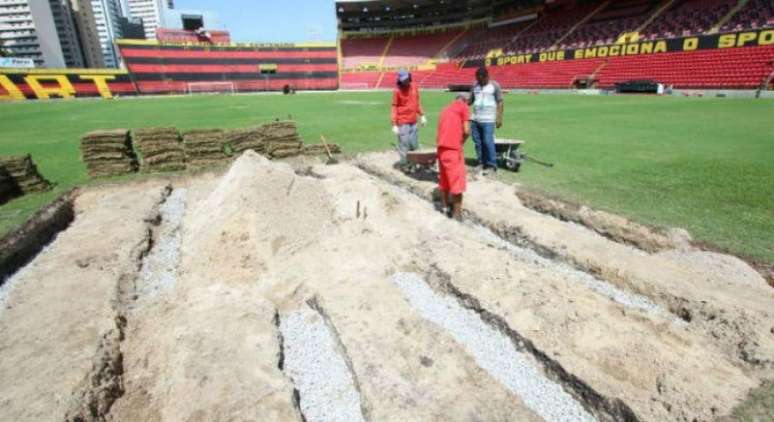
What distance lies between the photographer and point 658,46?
28.4m

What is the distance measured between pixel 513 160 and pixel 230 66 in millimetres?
55732

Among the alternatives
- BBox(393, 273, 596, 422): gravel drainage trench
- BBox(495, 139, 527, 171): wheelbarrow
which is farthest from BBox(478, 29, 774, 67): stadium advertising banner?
BBox(393, 273, 596, 422): gravel drainage trench

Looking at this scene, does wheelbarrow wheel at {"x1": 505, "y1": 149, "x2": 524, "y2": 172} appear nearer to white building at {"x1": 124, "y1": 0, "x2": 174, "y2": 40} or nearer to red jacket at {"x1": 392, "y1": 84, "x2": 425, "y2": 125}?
red jacket at {"x1": 392, "y1": 84, "x2": 425, "y2": 125}

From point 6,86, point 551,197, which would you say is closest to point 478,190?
point 551,197

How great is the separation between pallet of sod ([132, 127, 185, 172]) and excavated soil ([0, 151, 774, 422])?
3.99 meters

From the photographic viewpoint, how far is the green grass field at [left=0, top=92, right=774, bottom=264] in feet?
17.5

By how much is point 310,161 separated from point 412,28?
176 feet

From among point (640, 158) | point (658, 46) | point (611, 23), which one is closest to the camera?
point (640, 158)

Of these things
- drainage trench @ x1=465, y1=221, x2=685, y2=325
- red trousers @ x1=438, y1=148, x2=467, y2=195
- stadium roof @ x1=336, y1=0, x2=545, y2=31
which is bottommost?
drainage trench @ x1=465, y1=221, x2=685, y2=325

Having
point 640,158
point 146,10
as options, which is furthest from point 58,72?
point 146,10

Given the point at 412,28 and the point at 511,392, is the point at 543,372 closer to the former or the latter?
the point at 511,392

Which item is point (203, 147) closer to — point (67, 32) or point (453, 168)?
point (453, 168)

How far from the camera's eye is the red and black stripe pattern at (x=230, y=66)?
50438 millimetres

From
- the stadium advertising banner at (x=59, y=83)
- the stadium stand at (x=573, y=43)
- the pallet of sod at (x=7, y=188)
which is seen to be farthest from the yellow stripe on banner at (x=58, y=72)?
the pallet of sod at (x=7, y=188)
